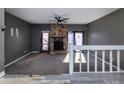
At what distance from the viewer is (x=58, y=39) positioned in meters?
12.2

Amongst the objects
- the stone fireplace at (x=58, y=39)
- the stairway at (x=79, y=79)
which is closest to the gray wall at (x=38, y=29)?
the stone fireplace at (x=58, y=39)

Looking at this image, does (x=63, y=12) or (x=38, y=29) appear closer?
(x=63, y=12)

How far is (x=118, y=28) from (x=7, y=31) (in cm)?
424

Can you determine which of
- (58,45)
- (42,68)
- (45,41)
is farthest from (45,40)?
(42,68)

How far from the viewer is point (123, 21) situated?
5539 mm

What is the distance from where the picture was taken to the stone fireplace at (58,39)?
1185 centimetres

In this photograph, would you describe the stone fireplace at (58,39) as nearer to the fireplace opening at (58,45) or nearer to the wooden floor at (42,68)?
the fireplace opening at (58,45)

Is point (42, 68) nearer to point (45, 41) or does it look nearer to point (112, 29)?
point (112, 29)

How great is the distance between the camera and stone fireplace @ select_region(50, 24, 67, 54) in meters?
11.9

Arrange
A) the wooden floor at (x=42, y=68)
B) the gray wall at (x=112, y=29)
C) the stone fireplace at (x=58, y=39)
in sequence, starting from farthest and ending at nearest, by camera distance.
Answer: the stone fireplace at (x=58, y=39), the gray wall at (x=112, y=29), the wooden floor at (x=42, y=68)

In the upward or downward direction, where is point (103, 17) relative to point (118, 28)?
upward
